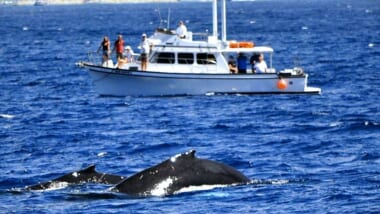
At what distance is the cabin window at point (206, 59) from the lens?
54781mm

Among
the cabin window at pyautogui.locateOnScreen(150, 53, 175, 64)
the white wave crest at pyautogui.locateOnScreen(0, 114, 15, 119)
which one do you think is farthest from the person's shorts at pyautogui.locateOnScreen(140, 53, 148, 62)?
the white wave crest at pyautogui.locateOnScreen(0, 114, 15, 119)

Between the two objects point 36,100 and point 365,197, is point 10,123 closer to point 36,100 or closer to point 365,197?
point 36,100

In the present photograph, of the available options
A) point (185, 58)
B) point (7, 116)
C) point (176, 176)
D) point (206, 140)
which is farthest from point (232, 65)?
point (176, 176)

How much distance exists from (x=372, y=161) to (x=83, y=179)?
30.7 feet

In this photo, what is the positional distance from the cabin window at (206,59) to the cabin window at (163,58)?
4.29 ft

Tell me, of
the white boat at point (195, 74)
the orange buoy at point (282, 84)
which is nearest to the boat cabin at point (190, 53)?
the white boat at point (195, 74)

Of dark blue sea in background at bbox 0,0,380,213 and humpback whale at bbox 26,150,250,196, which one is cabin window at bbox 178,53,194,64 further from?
humpback whale at bbox 26,150,250,196

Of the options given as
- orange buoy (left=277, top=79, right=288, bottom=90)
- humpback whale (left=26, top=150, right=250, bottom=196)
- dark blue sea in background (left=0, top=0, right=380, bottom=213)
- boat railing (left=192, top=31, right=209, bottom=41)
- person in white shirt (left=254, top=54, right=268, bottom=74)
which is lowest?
dark blue sea in background (left=0, top=0, right=380, bottom=213)

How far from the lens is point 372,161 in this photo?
109ft

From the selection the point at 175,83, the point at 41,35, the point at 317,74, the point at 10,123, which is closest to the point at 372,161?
the point at 10,123

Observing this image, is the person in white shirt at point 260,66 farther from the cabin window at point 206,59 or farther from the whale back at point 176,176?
the whale back at point 176,176

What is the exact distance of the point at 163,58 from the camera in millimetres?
55062

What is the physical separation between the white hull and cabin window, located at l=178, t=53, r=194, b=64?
95 cm

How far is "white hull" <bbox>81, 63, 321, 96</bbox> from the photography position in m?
54.4
